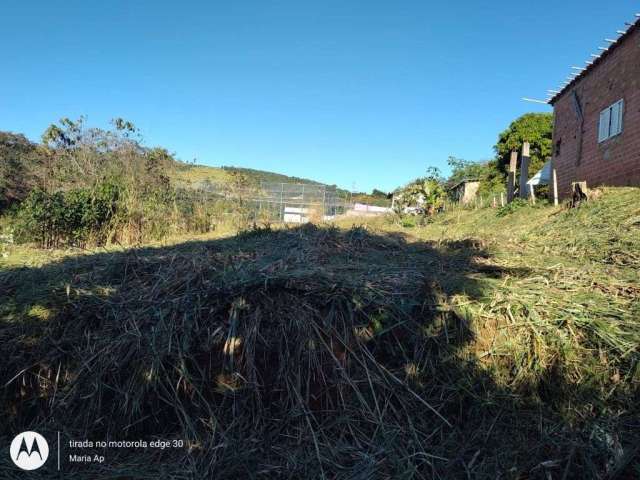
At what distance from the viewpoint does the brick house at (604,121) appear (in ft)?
28.5

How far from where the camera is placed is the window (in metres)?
9.29

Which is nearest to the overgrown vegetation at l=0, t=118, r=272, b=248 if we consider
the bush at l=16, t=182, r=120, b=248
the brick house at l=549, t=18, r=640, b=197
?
the bush at l=16, t=182, r=120, b=248

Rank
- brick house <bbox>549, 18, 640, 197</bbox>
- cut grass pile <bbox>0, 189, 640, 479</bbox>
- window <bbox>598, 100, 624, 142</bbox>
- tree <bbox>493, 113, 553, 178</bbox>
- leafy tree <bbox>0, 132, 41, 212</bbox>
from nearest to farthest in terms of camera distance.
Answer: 1. cut grass pile <bbox>0, 189, 640, 479</bbox>
2. brick house <bbox>549, 18, 640, 197</bbox>
3. window <bbox>598, 100, 624, 142</bbox>
4. leafy tree <bbox>0, 132, 41, 212</bbox>
5. tree <bbox>493, 113, 553, 178</bbox>

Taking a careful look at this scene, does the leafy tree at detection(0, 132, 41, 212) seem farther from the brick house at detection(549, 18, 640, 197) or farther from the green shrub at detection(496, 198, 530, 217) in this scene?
the brick house at detection(549, 18, 640, 197)

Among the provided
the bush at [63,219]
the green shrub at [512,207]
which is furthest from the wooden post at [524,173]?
the bush at [63,219]

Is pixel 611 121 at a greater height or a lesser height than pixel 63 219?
greater

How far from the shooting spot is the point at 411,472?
182 cm

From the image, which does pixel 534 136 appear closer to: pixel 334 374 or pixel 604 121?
pixel 604 121

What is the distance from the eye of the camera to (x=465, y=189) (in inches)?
1021

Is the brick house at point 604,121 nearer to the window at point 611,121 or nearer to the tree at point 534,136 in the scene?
the window at point 611,121

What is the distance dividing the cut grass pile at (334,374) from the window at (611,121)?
343 inches

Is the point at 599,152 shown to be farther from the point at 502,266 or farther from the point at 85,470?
the point at 85,470

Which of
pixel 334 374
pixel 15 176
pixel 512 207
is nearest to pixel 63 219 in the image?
→ pixel 334 374

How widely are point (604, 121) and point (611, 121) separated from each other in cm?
43
